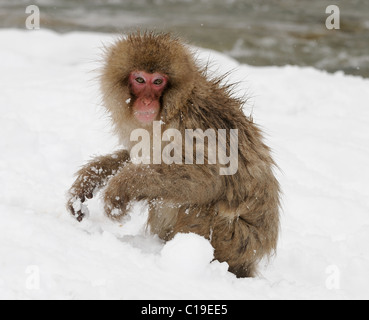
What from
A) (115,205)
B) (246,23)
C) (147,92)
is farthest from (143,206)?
(246,23)

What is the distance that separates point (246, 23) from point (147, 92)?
1027 centimetres

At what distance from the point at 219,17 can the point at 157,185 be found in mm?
11048

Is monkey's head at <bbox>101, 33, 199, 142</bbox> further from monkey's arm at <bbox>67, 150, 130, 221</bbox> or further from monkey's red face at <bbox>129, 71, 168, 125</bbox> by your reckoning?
monkey's arm at <bbox>67, 150, 130, 221</bbox>

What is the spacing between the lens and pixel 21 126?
413 cm

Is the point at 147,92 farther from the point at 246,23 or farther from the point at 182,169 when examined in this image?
the point at 246,23

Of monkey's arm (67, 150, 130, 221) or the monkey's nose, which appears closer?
the monkey's nose

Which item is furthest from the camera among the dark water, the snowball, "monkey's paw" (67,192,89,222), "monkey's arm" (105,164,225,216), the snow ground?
the dark water

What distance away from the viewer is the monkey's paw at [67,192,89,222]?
2875 millimetres

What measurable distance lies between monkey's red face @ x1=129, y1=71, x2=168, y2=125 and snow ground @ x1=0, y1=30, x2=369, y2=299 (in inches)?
16.6

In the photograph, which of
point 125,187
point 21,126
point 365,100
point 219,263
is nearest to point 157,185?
point 125,187

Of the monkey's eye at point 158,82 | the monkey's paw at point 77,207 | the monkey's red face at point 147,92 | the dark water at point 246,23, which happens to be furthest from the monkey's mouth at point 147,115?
the dark water at point 246,23

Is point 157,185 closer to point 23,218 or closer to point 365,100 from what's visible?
point 23,218

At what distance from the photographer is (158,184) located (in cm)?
271

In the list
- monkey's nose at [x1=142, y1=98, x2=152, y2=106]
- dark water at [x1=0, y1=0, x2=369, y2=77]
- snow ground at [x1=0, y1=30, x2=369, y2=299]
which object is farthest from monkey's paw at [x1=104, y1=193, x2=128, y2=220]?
dark water at [x1=0, y1=0, x2=369, y2=77]
